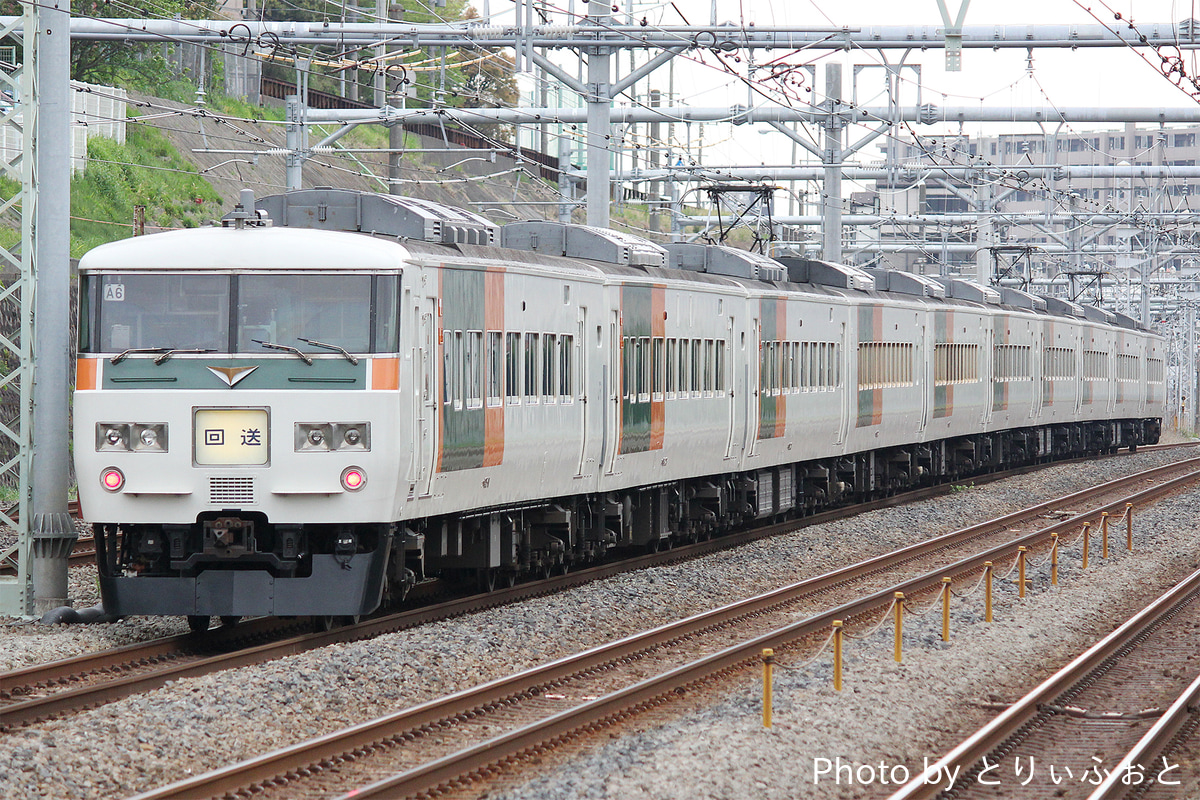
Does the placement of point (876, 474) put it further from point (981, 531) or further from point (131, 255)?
point (131, 255)

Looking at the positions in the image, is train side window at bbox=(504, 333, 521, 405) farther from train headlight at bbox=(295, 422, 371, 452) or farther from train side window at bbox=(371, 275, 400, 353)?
train headlight at bbox=(295, 422, 371, 452)

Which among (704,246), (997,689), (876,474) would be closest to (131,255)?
(997,689)

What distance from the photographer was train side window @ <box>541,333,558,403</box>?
15.1 meters

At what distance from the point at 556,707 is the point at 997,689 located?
352cm

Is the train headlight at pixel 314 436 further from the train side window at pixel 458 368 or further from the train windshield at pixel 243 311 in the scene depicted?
the train side window at pixel 458 368

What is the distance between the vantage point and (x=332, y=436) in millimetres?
11852

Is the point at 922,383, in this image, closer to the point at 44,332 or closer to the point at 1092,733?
the point at 1092,733

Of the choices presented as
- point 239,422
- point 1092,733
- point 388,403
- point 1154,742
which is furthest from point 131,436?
point 1154,742

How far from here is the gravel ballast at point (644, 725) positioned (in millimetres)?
8680

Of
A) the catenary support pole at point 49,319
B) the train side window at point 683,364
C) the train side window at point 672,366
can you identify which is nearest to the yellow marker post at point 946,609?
the train side window at point 672,366

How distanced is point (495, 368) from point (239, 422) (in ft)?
9.16

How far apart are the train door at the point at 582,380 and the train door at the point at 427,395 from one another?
324 centimetres

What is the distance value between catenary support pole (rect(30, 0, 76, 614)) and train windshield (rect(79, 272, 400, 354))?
1296 mm

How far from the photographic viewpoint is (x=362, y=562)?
12.0 metres
